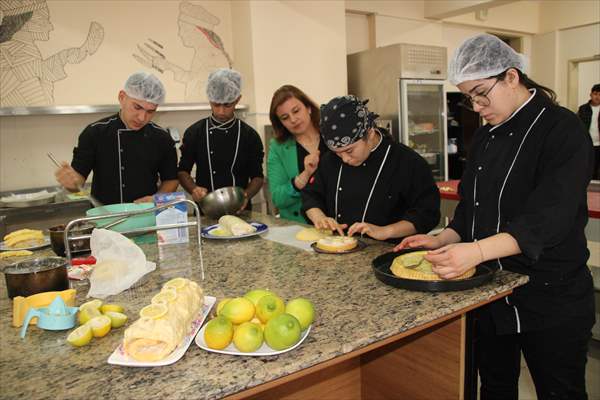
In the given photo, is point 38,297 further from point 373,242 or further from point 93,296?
point 373,242

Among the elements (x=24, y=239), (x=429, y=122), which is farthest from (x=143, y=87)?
(x=429, y=122)

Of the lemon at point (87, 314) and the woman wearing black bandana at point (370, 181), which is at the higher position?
the woman wearing black bandana at point (370, 181)

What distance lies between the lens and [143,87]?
2.51 meters

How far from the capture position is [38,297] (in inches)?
48.4

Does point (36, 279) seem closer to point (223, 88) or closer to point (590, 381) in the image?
point (223, 88)

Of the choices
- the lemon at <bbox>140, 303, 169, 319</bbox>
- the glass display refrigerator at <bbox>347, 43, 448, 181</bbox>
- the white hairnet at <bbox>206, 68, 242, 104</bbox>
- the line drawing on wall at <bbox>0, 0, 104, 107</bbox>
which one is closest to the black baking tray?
the lemon at <bbox>140, 303, 169, 319</bbox>

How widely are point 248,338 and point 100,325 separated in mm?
374

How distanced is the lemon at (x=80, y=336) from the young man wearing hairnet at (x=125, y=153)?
5.32ft

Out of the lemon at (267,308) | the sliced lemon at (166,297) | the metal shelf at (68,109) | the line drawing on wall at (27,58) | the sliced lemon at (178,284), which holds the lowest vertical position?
the lemon at (267,308)

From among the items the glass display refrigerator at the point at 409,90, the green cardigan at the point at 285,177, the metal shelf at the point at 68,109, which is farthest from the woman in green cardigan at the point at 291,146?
the glass display refrigerator at the point at 409,90

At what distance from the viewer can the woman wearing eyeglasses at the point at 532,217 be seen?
1295 millimetres

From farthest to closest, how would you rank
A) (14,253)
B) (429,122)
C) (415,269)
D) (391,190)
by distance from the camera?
1. (429,122)
2. (391,190)
3. (14,253)
4. (415,269)

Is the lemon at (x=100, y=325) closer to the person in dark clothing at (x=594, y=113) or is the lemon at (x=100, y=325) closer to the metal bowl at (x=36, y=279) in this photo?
the metal bowl at (x=36, y=279)

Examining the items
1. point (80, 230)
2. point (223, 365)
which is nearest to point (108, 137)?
point (80, 230)
